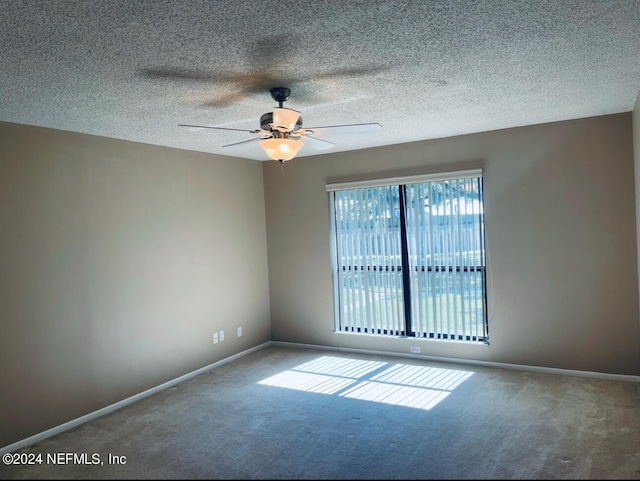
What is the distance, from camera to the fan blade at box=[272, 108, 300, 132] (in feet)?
8.59

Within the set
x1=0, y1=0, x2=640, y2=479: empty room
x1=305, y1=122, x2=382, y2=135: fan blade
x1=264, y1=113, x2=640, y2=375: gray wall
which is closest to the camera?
x1=0, y1=0, x2=640, y2=479: empty room

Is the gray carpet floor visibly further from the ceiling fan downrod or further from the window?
the ceiling fan downrod

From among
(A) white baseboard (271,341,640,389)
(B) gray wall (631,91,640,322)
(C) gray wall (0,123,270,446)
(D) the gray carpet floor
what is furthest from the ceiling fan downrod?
(A) white baseboard (271,341,640,389)

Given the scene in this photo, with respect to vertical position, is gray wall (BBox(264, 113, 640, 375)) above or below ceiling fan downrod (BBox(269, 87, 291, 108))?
below

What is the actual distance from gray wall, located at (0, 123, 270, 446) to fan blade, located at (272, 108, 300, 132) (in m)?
2.01

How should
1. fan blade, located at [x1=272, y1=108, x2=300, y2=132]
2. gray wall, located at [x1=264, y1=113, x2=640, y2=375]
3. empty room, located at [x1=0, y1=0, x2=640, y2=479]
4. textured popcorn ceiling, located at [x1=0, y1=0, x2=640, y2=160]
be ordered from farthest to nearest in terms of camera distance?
gray wall, located at [x1=264, y1=113, x2=640, y2=375] → fan blade, located at [x1=272, y1=108, x2=300, y2=132] → empty room, located at [x1=0, y1=0, x2=640, y2=479] → textured popcorn ceiling, located at [x1=0, y1=0, x2=640, y2=160]

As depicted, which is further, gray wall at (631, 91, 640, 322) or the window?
the window

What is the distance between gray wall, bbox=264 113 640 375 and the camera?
155 inches

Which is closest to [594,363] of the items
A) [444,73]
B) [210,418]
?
[444,73]

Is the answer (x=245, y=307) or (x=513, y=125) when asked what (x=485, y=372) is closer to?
(x=513, y=125)

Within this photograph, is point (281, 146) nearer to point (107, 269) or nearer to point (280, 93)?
point (280, 93)

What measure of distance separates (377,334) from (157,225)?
2.64 meters

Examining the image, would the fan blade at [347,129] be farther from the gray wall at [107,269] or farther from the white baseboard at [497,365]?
the white baseboard at [497,365]

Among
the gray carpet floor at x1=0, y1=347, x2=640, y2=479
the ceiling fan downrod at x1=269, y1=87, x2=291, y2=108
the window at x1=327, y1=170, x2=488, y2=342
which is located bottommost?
the gray carpet floor at x1=0, y1=347, x2=640, y2=479
